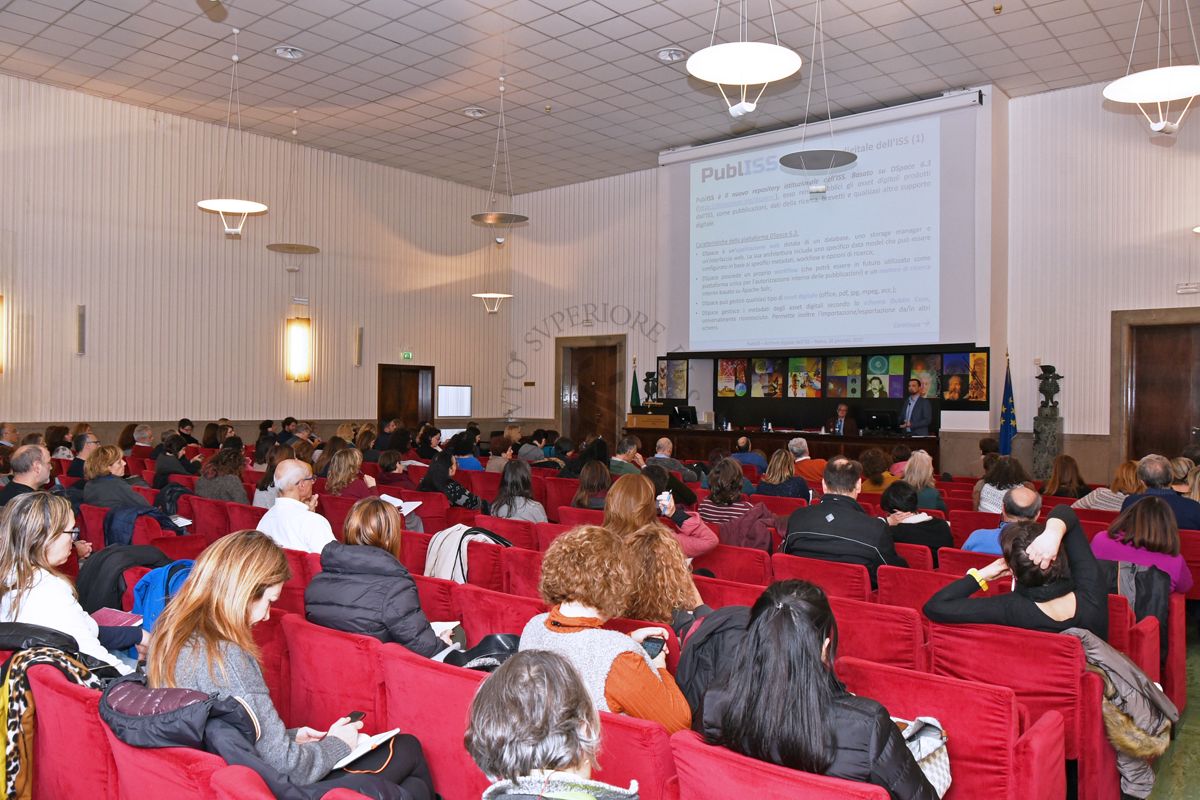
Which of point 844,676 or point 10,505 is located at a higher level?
point 10,505

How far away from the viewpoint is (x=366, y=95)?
13.0 m

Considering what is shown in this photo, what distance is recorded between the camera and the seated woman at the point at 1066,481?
679 cm

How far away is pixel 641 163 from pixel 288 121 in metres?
6.23

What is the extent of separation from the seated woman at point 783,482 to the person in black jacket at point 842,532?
254 cm

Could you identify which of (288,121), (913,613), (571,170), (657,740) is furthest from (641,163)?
(657,740)

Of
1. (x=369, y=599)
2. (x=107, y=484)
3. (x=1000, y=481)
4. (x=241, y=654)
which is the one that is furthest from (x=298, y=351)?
(x=241, y=654)

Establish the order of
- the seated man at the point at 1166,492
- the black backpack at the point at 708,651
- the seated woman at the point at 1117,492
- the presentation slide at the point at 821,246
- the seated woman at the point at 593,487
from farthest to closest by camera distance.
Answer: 1. the presentation slide at the point at 821,246
2. the seated woman at the point at 593,487
3. the seated woman at the point at 1117,492
4. the seated man at the point at 1166,492
5. the black backpack at the point at 708,651

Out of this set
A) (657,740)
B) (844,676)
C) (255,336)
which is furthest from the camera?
(255,336)

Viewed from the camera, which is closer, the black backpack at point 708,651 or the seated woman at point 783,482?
the black backpack at point 708,651

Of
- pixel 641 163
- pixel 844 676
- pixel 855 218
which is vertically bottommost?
pixel 844 676

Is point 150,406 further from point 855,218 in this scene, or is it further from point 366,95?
point 855,218

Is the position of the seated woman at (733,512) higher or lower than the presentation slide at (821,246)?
lower

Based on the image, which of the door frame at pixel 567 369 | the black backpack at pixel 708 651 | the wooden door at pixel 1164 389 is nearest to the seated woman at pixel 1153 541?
the black backpack at pixel 708 651

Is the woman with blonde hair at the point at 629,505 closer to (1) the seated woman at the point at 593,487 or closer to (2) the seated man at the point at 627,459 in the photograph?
(1) the seated woman at the point at 593,487
